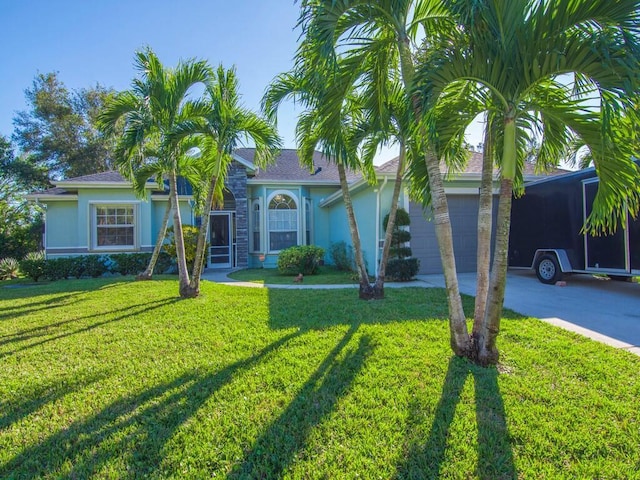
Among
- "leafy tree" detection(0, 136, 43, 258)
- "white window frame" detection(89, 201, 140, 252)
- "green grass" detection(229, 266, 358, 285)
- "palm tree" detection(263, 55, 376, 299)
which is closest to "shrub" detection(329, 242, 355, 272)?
"green grass" detection(229, 266, 358, 285)

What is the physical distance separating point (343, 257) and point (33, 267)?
11574 millimetres

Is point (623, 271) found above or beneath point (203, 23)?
beneath

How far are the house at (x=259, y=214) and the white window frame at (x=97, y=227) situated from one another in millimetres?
36

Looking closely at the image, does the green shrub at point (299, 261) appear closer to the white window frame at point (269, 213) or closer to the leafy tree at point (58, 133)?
the white window frame at point (269, 213)

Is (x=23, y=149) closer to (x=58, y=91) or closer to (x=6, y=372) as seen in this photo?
(x=58, y=91)

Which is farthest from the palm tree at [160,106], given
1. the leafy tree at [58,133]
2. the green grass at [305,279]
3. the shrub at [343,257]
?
the leafy tree at [58,133]

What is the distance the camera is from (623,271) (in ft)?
24.5

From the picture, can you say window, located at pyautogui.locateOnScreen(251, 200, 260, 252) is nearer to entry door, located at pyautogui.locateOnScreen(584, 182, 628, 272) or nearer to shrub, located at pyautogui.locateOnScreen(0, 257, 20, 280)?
shrub, located at pyautogui.locateOnScreen(0, 257, 20, 280)

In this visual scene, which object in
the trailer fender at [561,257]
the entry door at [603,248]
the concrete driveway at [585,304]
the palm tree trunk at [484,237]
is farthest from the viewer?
the trailer fender at [561,257]

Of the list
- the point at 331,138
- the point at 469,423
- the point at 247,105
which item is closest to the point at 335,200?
the point at 247,105

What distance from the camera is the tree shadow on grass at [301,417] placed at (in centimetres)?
239

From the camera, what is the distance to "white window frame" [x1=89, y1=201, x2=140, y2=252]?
13695 mm

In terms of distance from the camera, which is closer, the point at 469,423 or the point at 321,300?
the point at 469,423

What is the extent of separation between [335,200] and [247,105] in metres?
7.02
